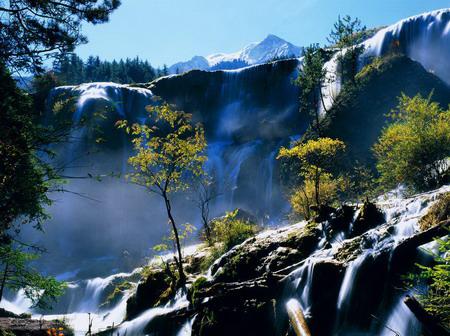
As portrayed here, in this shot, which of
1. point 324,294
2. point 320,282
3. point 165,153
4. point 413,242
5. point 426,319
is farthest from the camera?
point 165,153

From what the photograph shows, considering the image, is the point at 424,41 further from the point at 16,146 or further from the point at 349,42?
the point at 16,146

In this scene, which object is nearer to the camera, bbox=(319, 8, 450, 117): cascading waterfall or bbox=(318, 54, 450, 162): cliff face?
bbox=(318, 54, 450, 162): cliff face

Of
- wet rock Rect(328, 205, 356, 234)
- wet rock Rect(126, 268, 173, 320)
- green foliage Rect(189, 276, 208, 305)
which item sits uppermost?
wet rock Rect(328, 205, 356, 234)

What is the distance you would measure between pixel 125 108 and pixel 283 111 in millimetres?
21565

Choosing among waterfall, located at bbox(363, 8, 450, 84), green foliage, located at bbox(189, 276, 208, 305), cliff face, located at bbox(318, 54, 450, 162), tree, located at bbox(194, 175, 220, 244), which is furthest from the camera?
waterfall, located at bbox(363, 8, 450, 84)

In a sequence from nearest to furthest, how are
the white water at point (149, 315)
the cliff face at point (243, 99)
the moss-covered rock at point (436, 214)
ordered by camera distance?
the moss-covered rock at point (436, 214) → the white water at point (149, 315) → the cliff face at point (243, 99)

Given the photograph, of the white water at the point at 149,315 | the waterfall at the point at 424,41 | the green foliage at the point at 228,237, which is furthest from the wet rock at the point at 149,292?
the waterfall at the point at 424,41

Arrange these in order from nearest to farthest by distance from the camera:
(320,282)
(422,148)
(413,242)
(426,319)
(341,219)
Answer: (426,319), (413,242), (320,282), (341,219), (422,148)

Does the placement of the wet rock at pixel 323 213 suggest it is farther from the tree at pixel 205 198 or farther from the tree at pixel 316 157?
the tree at pixel 205 198

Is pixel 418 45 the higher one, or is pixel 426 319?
pixel 418 45

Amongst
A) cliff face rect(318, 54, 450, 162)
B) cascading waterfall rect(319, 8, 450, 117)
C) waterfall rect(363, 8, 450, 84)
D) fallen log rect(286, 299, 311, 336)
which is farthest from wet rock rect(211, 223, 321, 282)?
waterfall rect(363, 8, 450, 84)

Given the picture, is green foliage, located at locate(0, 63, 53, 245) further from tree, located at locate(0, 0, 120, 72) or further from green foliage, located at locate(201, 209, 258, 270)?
green foliage, located at locate(201, 209, 258, 270)

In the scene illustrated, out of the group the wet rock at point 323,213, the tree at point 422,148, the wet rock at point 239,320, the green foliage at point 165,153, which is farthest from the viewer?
the tree at point 422,148

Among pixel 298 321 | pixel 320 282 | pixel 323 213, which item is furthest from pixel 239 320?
pixel 298 321
